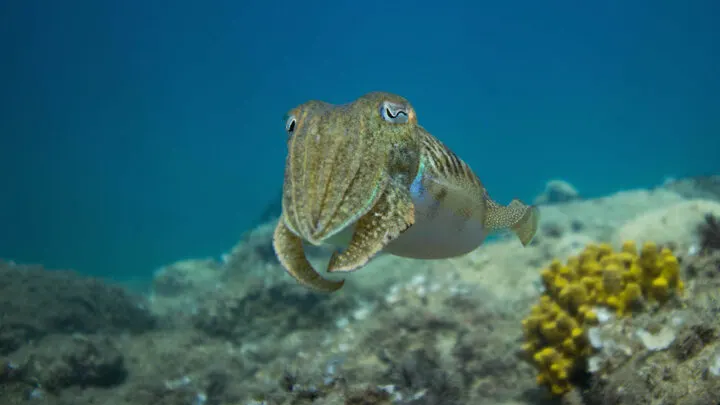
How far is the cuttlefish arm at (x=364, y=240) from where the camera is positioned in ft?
6.41

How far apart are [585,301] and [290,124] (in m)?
3.37

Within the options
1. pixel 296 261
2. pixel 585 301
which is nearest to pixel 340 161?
pixel 296 261

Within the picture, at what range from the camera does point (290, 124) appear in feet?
8.30

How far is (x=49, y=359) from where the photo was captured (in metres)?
7.25

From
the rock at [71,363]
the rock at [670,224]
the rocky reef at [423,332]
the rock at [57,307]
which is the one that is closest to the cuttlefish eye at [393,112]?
the rocky reef at [423,332]

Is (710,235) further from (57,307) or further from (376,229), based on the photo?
(57,307)

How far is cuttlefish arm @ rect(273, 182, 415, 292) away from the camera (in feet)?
6.41

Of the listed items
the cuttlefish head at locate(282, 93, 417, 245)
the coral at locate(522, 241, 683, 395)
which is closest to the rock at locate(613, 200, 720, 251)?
the coral at locate(522, 241, 683, 395)

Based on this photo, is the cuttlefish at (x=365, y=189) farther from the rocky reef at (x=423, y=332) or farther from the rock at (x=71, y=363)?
the rock at (x=71, y=363)

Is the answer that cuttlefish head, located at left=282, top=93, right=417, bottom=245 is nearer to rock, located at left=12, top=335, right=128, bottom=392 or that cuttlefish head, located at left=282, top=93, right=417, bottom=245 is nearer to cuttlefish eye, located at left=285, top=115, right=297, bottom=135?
cuttlefish eye, located at left=285, top=115, right=297, bottom=135

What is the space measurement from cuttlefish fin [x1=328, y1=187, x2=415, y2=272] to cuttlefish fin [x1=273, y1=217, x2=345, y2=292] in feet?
0.64

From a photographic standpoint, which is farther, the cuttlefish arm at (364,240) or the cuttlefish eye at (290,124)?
the cuttlefish eye at (290,124)

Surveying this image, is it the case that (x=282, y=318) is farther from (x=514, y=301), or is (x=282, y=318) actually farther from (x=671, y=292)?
(x=671, y=292)

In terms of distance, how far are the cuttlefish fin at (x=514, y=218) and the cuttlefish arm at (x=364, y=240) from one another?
Answer: 3.36 feet
